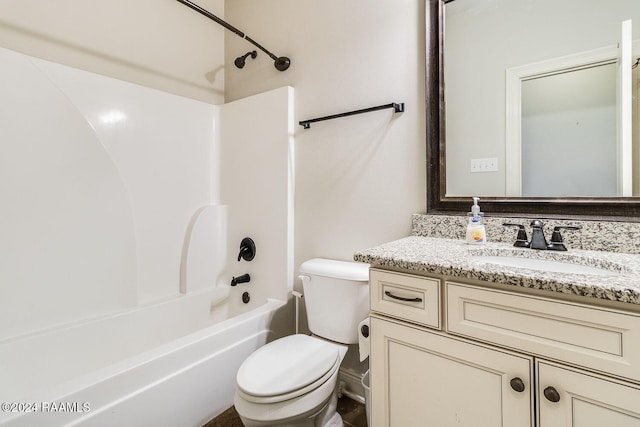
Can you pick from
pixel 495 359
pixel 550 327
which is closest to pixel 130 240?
pixel 495 359

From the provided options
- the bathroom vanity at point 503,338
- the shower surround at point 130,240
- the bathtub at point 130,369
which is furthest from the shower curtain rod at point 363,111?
the bathtub at point 130,369

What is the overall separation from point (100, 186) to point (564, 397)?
6.87ft

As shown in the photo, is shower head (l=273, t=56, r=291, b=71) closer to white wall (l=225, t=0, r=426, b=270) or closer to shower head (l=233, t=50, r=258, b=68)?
white wall (l=225, t=0, r=426, b=270)

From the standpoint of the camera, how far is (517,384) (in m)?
0.72

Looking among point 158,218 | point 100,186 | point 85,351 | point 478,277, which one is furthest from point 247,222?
point 478,277

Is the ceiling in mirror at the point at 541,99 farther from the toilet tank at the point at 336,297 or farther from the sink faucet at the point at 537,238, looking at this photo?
the toilet tank at the point at 336,297

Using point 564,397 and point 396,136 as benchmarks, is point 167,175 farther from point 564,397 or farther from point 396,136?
point 564,397

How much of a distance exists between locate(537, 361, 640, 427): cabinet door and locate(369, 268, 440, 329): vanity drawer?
26 cm

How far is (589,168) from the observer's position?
105cm

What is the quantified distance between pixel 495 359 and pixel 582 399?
0.56 feet

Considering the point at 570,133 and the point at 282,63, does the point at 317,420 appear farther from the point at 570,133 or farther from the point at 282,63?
the point at 282,63

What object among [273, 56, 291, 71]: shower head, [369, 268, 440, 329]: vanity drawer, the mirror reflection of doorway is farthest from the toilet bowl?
[273, 56, 291, 71]: shower head

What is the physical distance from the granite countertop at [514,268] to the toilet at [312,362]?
1.31 feet

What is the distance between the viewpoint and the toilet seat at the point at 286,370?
1026 millimetres
